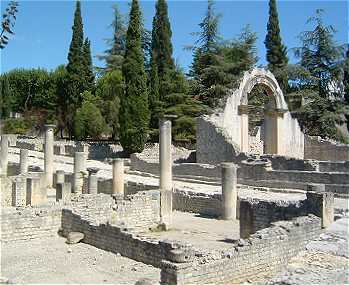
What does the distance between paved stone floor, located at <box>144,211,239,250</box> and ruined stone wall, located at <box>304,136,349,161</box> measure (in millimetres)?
15174

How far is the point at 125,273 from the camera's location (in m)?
9.72

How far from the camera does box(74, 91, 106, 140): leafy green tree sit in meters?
41.7

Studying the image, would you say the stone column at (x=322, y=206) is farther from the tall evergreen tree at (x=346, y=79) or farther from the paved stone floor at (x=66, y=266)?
the tall evergreen tree at (x=346, y=79)

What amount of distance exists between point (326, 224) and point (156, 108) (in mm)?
28388

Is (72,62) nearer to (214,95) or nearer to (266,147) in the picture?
(214,95)

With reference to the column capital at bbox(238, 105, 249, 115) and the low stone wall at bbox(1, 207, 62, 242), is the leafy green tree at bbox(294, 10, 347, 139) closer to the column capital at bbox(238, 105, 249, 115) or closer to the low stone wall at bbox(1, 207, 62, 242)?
the column capital at bbox(238, 105, 249, 115)

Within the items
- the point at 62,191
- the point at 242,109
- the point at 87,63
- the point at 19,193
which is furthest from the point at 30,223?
the point at 87,63

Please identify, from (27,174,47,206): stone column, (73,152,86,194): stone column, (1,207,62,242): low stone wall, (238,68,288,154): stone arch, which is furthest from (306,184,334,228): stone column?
(238,68,288,154): stone arch

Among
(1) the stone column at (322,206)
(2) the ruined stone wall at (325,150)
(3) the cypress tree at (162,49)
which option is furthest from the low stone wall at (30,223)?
(3) the cypress tree at (162,49)

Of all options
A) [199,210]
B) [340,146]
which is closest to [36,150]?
[340,146]

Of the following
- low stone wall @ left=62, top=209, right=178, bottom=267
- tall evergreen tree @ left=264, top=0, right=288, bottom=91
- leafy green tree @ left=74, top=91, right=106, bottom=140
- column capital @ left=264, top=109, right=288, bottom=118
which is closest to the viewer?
low stone wall @ left=62, top=209, right=178, bottom=267

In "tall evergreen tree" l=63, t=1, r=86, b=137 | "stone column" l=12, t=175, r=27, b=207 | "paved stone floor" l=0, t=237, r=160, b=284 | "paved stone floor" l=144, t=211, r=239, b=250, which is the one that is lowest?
"paved stone floor" l=0, t=237, r=160, b=284

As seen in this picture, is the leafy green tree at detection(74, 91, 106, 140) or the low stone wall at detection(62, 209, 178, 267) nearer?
the low stone wall at detection(62, 209, 178, 267)

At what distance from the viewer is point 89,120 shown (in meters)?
41.9
